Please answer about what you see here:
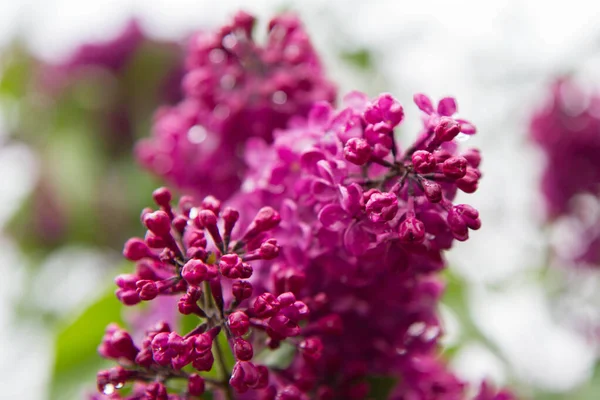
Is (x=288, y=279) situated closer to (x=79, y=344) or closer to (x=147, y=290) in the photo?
(x=147, y=290)

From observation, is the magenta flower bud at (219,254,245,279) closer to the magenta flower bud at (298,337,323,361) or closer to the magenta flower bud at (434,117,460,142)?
the magenta flower bud at (298,337,323,361)

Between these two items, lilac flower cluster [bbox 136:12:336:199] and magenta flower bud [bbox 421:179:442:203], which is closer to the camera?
magenta flower bud [bbox 421:179:442:203]

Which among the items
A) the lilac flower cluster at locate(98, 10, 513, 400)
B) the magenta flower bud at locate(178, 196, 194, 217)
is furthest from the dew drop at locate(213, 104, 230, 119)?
the magenta flower bud at locate(178, 196, 194, 217)

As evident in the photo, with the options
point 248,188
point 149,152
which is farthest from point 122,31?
point 248,188

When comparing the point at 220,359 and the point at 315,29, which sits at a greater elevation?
the point at 315,29

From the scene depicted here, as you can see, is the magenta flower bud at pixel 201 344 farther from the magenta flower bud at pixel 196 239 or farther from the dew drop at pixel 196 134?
the dew drop at pixel 196 134

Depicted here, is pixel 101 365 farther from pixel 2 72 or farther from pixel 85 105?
pixel 2 72

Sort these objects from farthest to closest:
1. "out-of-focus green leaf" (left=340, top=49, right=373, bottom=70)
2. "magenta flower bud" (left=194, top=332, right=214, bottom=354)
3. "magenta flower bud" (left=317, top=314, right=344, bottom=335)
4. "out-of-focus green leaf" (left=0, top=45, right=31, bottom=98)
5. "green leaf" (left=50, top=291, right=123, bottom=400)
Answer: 1. "out-of-focus green leaf" (left=0, top=45, right=31, bottom=98)
2. "out-of-focus green leaf" (left=340, top=49, right=373, bottom=70)
3. "green leaf" (left=50, top=291, right=123, bottom=400)
4. "magenta flower bud" (left=317, top=314, right=344, bottom=335)
5. "magenta flower bud" (left=194, top=332, right=214, bottom=354)

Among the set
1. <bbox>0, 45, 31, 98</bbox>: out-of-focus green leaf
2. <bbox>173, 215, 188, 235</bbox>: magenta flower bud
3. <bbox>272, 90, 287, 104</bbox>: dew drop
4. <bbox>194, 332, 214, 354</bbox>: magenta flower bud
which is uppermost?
<bbox>0, 45, 31, 98</bbox>: out-of-focus green leaf

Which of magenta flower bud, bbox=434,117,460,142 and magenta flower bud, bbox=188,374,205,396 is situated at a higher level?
magenta flower bud, bbox=434,117,460,142
